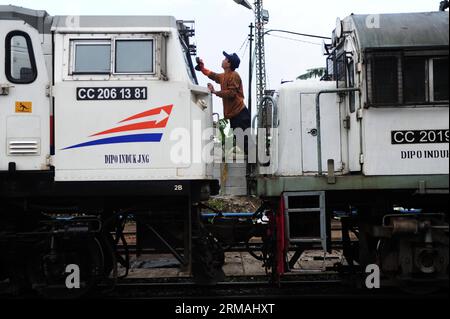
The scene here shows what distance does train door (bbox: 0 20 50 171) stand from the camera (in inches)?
224

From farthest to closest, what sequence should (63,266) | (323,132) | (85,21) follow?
(323,132) < (63,266) < (85,21)

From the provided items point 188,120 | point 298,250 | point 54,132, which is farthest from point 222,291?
point 54,132

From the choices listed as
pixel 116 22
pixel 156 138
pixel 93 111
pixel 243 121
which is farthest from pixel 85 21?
pixel 243 121

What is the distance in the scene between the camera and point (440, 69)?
225 inches

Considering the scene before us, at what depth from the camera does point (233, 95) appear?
703cm

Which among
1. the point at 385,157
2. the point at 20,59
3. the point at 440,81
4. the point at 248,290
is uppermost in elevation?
the point at 20,59

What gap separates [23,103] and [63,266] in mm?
2217

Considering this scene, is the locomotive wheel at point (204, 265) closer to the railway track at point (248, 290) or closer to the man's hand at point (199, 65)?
the railway track at point (248, 290)

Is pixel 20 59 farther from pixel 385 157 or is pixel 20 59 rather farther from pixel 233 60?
pixel 385 157

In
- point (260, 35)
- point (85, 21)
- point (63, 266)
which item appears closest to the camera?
point (85, 21)

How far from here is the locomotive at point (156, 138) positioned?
18.7 feet

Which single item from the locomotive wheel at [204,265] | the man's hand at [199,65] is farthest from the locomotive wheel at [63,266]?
the man's hand at [199,65]

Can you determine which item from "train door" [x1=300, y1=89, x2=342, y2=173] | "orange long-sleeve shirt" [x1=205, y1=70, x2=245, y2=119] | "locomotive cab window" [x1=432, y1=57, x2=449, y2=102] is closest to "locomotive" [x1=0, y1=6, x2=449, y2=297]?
"locomotive cab window" [x1=432, y1=57, x2=449, y2=102]

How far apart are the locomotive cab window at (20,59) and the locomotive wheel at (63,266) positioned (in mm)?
2169
